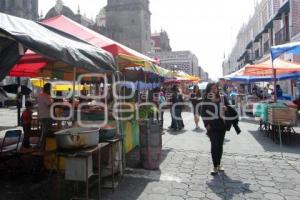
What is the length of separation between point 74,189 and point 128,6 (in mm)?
65403

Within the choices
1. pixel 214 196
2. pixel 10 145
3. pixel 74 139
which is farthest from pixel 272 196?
pixel 10 145

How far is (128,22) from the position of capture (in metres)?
68.2

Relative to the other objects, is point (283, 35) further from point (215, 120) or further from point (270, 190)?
point (270, 190)

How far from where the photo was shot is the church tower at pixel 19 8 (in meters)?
59.0

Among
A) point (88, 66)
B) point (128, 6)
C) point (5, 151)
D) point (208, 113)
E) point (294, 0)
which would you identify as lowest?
point (5, 151)

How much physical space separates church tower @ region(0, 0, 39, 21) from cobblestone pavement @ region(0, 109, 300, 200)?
57309 millimetres

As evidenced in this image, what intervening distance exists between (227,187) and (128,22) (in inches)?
2549

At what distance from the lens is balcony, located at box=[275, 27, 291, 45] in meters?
25.7

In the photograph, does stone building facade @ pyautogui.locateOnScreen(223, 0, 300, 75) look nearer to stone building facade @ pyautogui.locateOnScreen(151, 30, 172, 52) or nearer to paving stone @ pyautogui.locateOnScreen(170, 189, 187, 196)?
paving stone @ pyautogui.locateOnScreen(170, 189, 187, 196)

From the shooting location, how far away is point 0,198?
5.53 metres

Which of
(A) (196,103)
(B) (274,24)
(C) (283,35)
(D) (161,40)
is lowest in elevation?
(A) (196,103)

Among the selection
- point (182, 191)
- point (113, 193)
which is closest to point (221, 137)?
point (182, 191)

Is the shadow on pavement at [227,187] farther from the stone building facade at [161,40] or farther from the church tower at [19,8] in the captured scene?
the stone building facade at [161,40]

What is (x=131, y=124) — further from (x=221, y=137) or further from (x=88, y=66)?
(x=88, y=66)
